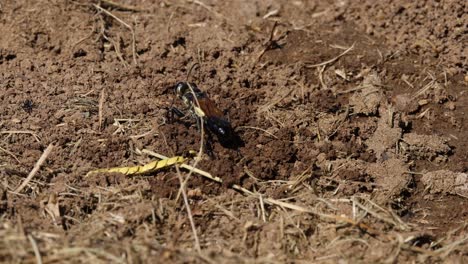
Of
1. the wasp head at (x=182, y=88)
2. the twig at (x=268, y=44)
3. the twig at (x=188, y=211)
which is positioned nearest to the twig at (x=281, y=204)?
the twig at (x=188, y=211)

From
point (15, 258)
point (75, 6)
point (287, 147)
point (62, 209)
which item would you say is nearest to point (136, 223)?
point (62, 209)

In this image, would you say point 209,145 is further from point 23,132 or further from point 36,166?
point 23,132

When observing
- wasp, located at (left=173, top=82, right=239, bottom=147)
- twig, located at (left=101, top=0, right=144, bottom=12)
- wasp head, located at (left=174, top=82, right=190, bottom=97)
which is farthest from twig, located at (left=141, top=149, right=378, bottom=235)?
twig, located at (left=101, top=0, right=144, bottom=12)

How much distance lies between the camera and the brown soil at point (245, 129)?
3.83 meters

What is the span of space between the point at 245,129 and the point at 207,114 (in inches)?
13.1

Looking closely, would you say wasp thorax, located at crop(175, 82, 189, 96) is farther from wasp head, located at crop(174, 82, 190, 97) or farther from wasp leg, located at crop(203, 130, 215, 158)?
wasp leg, located at crop(203, 130, 215, 158)

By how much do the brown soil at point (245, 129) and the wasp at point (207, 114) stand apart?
7 centimetres

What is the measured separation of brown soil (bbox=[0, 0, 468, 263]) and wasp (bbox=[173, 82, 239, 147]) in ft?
0.23

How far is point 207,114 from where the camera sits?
4.41 meters

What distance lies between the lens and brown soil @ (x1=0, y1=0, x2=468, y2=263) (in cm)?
383

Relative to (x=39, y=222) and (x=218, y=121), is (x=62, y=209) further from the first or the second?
(x=218, y=121)

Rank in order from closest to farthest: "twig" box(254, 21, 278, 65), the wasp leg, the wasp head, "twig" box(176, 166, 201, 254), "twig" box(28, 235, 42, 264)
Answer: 1. "twig" box(28, 235, 42, 264)
2. "twig" box(176, 166, 201, 254)
3. the wasp leg
4. the wasp head
5. "twig" box(254, 21, 278, 65)

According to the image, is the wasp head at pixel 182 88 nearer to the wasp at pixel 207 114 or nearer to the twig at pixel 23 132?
the wasp at pixel 207 114

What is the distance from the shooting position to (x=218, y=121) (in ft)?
14.4
